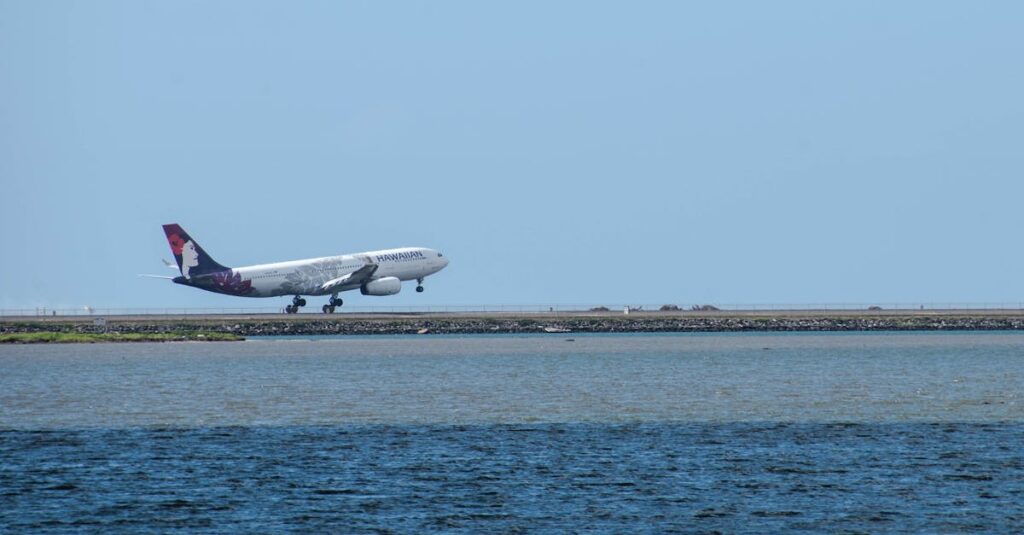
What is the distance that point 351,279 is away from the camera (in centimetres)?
13588

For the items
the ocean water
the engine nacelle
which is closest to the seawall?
the engine nacelle

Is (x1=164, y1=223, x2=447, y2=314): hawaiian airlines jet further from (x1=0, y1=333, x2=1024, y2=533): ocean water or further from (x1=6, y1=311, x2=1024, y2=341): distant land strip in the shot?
(x1=0, y1=333, x2=1024, y2=533): ocean water

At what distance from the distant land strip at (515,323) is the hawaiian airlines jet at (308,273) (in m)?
2.68

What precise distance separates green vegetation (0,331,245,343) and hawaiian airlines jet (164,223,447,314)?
21.5ft

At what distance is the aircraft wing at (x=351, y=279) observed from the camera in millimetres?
135000

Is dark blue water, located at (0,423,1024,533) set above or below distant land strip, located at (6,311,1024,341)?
below

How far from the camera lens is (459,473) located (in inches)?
1554

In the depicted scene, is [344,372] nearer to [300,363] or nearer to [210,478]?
[300,363]

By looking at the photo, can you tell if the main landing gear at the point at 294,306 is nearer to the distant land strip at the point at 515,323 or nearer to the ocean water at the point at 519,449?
the distant land strip at the point at 515,323

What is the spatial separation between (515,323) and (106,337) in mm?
Result: 35964

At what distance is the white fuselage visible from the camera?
130625 mm

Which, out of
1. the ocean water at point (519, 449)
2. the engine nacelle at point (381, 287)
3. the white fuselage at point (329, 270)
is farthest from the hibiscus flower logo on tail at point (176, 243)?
the ocean water at point (519, 449)

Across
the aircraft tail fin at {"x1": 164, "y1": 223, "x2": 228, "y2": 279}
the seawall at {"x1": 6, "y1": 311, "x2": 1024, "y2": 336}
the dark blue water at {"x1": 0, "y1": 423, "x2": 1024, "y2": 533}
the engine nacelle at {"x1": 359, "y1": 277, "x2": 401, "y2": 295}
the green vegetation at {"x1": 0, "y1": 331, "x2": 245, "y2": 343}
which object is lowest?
the dark blue water at {"x1": 0, "y1": 423, "x2": 1024, "y2": 533}

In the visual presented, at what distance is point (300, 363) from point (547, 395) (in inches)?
1238
